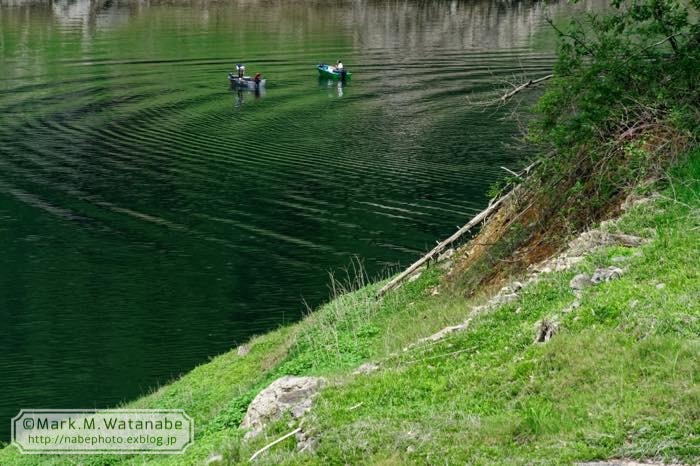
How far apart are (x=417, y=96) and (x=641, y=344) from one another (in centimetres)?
6043

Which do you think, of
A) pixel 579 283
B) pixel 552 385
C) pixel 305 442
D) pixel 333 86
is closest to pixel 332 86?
pixel 333 86

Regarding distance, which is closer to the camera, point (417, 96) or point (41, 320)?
point (41, 320)

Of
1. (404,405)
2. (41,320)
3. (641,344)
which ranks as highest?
(641,344)

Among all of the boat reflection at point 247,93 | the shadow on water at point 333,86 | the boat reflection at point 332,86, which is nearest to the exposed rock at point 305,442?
the boat reflection at point 247,93

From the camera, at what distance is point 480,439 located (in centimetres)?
1048

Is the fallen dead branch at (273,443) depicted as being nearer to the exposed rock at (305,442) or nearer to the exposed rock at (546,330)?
the exposed rock at (305,442)

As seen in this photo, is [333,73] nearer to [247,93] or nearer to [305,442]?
[247,93]

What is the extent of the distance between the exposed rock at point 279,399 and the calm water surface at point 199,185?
15274 millimetres

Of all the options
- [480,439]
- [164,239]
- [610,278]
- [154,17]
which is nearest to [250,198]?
[164,239]

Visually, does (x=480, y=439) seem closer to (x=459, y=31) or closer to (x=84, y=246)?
(x=84, y=246)

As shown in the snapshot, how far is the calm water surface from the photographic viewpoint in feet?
116

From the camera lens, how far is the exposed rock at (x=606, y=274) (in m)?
14.2

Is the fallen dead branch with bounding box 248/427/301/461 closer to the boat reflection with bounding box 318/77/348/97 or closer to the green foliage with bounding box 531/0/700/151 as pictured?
the green foliage with bounding box 531/0/700/151

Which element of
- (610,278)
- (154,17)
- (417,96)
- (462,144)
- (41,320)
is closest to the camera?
(610,278)
